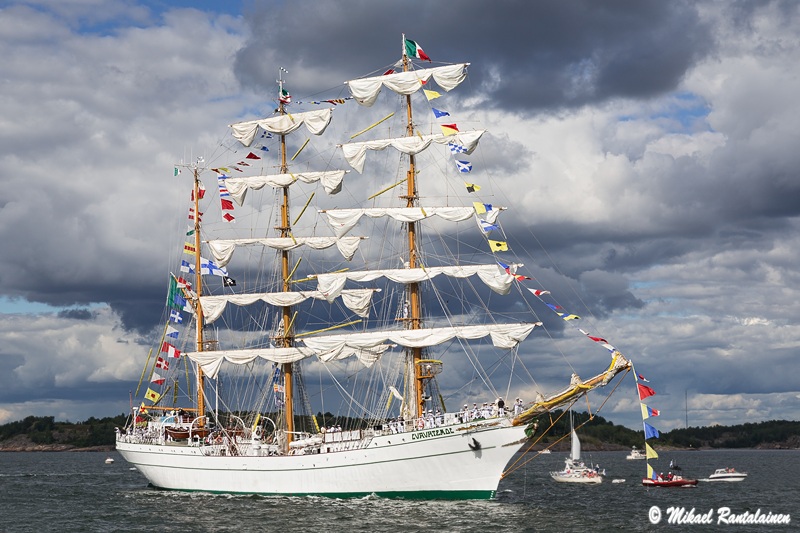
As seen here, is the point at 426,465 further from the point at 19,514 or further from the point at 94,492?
the point at 94,492

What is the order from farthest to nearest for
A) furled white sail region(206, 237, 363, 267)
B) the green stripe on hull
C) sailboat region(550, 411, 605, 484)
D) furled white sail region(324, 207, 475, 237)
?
sailboat region(550, 411, 605, 484) → furled white sail region(206, 237, 363, 267) → furled white sail region(324, 207, 475, 237) → the green stripe on hull

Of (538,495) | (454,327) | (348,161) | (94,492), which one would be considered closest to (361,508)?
(454,327)

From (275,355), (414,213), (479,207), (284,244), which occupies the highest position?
(414,213)

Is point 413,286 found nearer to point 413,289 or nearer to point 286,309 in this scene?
point 413,289

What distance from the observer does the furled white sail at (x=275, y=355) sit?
246 ft

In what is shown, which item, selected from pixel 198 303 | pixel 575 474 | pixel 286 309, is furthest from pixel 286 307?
pixel 575 474

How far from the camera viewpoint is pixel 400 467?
6544 cm

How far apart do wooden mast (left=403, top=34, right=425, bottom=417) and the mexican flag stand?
609mm

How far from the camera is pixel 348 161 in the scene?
260 feet

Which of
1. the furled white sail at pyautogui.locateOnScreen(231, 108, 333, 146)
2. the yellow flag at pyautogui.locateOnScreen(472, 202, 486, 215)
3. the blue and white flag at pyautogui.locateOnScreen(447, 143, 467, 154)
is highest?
the furled white sail at pyautogui.locateOnScreen(231, 108, 333, 146)

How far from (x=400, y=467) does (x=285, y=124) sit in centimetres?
3459

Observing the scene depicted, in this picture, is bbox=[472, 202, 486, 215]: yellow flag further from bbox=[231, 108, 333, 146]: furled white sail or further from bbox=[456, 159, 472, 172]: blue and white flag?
bbox=[231, 108, 333, 146]: furled white sail

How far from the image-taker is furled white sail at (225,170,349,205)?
3275 inches

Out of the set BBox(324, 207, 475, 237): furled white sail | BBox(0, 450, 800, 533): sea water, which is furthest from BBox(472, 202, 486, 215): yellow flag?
BBox(0, 450, 800, 533): sea water
